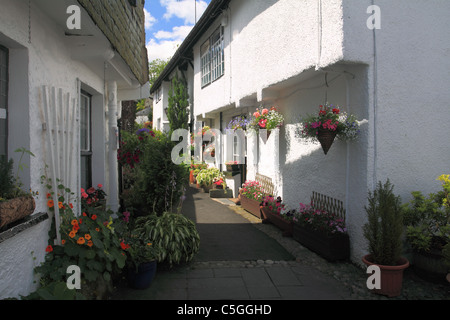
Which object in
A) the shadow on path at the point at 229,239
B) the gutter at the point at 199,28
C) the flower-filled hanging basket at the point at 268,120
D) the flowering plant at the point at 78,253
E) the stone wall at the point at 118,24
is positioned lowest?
the shadow on path at the point at 229,239

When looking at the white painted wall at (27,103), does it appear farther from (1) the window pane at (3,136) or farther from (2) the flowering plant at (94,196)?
(2) the flowering plant at (94,196)

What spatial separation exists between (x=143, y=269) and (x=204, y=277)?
88cm

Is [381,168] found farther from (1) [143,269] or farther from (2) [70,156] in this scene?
(2) [70,156]

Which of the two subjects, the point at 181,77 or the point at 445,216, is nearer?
the point at 445,216

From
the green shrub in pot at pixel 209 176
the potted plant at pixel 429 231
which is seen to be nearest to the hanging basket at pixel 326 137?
the potted plant at pixel 429 231

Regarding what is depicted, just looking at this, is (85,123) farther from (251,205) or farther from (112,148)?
(251,205)

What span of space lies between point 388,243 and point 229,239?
2.89 metres

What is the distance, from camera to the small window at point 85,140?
5172mm

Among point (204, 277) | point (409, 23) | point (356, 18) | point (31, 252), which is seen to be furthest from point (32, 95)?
point (409, 23)

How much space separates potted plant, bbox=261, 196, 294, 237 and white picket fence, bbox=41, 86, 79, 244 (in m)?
3.96

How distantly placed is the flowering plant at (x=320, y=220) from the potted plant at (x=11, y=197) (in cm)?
383

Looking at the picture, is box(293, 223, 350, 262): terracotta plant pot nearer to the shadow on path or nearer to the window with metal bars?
the shadow on path

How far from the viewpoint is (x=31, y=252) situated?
2.75m

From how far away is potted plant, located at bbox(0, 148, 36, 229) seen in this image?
2273mm
